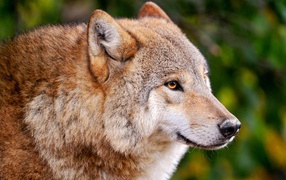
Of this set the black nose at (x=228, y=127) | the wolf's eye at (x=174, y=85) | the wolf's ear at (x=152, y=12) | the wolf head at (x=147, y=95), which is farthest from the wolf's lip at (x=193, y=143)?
the wolf's ear at (x=152, y=12)

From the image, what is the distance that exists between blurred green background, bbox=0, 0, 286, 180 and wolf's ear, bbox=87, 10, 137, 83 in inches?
142

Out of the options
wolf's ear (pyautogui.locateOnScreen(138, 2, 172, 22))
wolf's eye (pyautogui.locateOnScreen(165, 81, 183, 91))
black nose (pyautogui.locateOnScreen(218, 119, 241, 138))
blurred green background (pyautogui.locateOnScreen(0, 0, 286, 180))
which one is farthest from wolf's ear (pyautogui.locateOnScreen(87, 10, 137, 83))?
blurred green background (pyautogui.locateOnScreen(0, 0, 286, 180))

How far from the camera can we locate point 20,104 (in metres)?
6.83

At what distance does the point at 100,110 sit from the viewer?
6766mm

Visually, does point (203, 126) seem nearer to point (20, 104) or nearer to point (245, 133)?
point (20, 104)

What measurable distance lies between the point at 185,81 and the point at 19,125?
130cm

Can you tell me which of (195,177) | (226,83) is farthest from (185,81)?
(195,177)

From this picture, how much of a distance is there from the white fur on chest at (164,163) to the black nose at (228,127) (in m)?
0.47

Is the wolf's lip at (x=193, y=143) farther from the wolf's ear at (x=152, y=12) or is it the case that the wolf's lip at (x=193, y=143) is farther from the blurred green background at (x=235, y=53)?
the blurred green background at (x=235, y=53)

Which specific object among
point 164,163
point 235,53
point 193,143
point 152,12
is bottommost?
point 235,53

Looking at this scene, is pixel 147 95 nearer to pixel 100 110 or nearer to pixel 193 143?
Answer: pixel 100 110

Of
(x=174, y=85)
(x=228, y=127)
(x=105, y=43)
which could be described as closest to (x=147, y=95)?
(x=174, y=85)

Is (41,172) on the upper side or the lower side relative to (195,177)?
upper

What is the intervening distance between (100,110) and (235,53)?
5.36 metres
